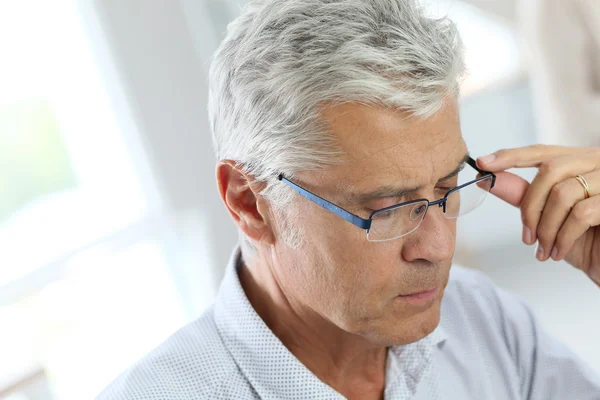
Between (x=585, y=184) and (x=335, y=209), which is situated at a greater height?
(x=335, y=209)

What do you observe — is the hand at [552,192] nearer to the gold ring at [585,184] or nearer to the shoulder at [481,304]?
the gold ring at [585,184]

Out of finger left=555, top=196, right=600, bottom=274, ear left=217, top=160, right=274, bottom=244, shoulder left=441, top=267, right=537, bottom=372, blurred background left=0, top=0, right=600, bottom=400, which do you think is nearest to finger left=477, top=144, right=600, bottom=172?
finger left=555, top=196, right=600, bottom=274

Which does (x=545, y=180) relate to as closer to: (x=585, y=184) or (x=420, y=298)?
(x=585, y=184)

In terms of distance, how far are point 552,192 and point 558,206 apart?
0.03m

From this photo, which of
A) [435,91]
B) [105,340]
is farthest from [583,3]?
[105,340]

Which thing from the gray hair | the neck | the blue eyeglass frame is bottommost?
the neck

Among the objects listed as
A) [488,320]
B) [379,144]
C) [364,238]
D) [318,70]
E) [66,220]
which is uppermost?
[318,70]

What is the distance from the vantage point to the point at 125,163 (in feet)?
9.30

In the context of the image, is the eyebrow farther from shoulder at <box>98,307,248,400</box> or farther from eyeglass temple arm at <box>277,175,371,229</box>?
shoulder at <box>98,307,248,400</box>

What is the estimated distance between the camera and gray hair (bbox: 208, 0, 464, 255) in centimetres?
122

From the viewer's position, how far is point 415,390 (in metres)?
1.48

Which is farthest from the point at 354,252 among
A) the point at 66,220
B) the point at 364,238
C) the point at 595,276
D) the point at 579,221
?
the point at 66,220

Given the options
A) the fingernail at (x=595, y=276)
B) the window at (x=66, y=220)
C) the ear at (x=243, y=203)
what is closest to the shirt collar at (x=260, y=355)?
the ear at (x=243, y=203)

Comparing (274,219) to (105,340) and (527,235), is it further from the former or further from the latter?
(105,340)
